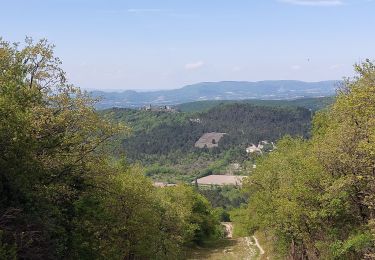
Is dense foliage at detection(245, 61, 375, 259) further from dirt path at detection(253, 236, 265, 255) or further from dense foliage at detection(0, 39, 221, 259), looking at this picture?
dirt path at detection(253, 236, 265, 255)

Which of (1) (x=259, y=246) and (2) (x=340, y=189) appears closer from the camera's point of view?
(2) (x=340, y=189)

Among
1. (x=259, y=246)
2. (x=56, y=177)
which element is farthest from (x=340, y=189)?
(x=259, y=246)

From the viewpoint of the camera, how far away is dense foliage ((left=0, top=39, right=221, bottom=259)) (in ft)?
57.2

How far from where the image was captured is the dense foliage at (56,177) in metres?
17.4

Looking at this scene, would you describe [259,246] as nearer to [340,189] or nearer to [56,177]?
[340,189]

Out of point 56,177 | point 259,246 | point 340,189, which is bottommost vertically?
point 259,246

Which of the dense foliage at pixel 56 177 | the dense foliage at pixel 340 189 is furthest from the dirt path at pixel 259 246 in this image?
the dense foliage at pixel 56 177

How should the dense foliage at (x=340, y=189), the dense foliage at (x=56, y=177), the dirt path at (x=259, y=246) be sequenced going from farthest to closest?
1. the dirt path at (x=259, y=246)
2. the dense foliage at (x=340, y=189)
3. the dense foliage at (x=56, y=177)

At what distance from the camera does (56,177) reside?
2312 cm

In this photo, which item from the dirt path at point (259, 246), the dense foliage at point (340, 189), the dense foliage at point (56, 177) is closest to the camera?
the dense foliage at point (56, 177)

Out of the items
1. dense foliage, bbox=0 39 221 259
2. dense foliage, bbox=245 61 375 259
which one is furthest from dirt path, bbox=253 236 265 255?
dense foliage, bbox=0 39 221 259

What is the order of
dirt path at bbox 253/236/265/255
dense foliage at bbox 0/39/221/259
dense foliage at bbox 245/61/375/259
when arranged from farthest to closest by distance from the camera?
dirt path at bbox 253/236/265/255
dense foliage at bbox 245/61/375/259
dense foliage at bbox 0/39/221/259

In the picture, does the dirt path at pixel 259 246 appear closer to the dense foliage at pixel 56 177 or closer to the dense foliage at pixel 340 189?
the dense foliage at pixel 340 189

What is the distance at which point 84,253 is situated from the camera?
24.0 m
